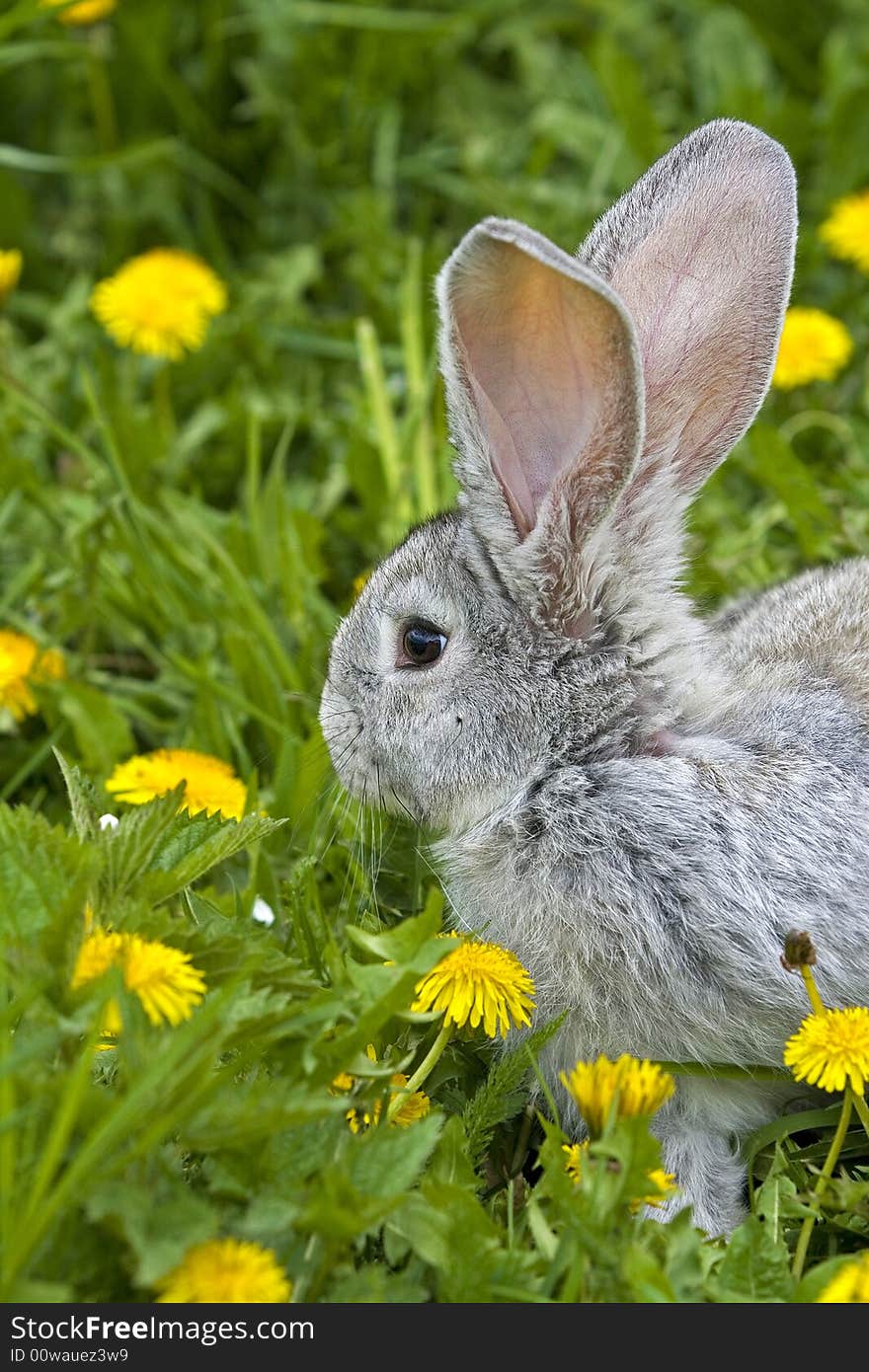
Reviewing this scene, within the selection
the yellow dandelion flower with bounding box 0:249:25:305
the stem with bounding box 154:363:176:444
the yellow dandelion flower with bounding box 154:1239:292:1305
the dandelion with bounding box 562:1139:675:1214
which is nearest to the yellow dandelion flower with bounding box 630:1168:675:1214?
the dandelion with bounding box 562:1139:675:1214

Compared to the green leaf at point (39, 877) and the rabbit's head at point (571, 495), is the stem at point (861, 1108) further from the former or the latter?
the green leaf at point (39, 877)

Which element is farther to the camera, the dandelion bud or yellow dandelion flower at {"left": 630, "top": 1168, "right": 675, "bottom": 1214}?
the dandelion bud

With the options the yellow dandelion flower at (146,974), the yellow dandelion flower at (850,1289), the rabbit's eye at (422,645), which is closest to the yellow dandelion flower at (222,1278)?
the yellow dandelion flower at (146,974)

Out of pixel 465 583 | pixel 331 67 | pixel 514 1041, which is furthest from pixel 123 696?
pixel 331 67

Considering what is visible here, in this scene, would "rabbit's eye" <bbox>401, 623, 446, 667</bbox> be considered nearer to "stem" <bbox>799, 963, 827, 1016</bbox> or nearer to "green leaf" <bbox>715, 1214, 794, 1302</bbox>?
"stem" <bbox>799, 963, 827, 1016</bbox>

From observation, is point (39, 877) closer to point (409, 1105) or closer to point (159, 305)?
point (409, 1105)

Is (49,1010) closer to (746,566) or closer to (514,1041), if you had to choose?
(514,1041)

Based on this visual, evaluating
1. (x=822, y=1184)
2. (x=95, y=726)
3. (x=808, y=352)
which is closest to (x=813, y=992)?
(x=822, y=1184)
